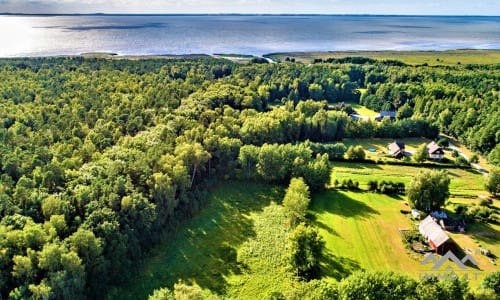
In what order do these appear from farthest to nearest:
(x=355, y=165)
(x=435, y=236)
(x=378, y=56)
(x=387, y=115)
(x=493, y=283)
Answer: (x=378, y=56) < (x=387, y=115) < (x=355, y=165) < (x=435, y=236) < (x=493, y=283)

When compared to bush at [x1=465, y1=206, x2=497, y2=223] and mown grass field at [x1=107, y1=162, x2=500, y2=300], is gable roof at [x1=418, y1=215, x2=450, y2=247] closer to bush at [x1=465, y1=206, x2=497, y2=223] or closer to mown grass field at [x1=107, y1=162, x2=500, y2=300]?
mown grass field at [x1=107, y1=162, x2=500, y2=300]

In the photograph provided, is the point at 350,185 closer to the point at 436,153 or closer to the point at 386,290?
the point at 436,153

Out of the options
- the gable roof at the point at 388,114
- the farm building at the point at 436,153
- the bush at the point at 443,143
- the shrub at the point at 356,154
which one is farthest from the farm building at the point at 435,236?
the gable roof at the point at 388,114

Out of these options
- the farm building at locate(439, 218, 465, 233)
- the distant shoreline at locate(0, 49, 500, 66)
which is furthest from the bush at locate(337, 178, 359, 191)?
the distant shoreline at locate(0, 49, 500, 66)

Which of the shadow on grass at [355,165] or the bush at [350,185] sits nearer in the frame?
the bush at [350,185]

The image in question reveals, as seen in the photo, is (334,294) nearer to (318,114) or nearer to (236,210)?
(236,210)

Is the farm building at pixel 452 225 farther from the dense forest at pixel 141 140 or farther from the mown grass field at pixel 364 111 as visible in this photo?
the mown grass field at pixel 364 111

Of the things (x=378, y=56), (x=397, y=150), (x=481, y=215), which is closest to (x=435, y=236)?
(x=481, y=215)
